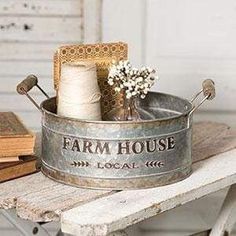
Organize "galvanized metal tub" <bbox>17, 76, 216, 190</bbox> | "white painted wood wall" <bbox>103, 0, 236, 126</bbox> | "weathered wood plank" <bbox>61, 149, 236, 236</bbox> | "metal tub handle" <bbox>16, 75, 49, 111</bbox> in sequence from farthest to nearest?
"white painted wood wall" <bbox>103, 0, 236, 126</bbox>, "metal tub handle" <bbox>16, 75, 49, 111</bbox>, "galvanized metal tub" <bbox>17, 76, 216, 190</bbox>, "weathered wood plank" <bbox>61, 149, 236, 236</bbox>

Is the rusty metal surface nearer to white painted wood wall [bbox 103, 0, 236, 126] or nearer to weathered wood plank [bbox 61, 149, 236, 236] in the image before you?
weathered wood plank [bbox 61, 149, 236, 236]

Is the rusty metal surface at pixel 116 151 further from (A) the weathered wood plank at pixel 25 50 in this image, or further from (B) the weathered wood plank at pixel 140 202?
(A) the weathered wood plank at pixel 25 50

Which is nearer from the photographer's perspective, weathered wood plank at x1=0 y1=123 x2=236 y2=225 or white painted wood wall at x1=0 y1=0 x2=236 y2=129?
weathered wood plank at x1=0 y1=123 x2=236 y2=225

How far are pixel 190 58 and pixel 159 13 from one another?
139 millimetres

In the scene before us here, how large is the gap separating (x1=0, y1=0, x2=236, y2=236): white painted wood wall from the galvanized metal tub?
567 mm

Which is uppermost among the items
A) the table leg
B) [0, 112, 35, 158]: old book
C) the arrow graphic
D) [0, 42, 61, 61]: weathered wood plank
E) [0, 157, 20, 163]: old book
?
[0, 42, 61, 61]: weathered wood plank

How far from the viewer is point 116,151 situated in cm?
119

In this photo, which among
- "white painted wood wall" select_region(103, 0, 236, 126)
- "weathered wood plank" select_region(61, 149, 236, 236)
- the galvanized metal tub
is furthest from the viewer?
"white painted wood wall" select_region(103, 0, 236, 126)

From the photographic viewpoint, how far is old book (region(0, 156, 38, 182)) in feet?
4.12

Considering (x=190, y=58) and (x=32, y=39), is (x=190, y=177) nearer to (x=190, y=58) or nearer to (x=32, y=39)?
(x=190, y=58)

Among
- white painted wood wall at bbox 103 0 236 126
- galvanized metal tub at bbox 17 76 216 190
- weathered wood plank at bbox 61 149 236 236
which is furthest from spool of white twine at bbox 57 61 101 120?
white painted wood wall at bbox 103 0 236 126

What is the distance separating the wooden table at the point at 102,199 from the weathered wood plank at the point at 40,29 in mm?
606

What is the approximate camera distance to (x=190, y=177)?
1.28m

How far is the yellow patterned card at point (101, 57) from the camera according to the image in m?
1.33
